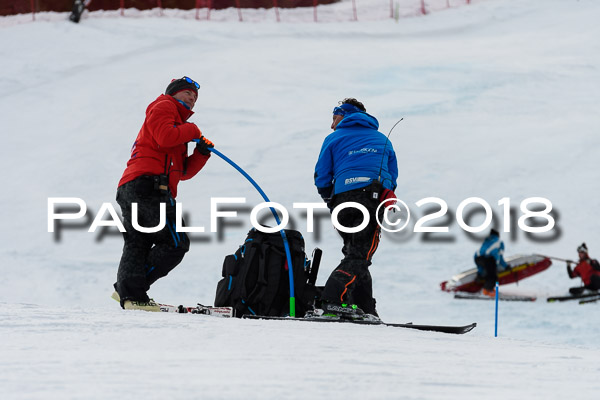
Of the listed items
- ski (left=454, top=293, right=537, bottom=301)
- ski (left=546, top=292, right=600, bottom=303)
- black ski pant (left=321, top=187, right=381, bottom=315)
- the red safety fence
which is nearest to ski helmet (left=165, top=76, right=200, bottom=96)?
black ski pant (left=321, top=187, right=381, bottom=315)

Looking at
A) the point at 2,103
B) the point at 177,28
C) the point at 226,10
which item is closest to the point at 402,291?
the point at 2,103

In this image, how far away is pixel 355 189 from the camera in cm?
487

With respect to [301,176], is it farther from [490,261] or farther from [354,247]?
[354,247]

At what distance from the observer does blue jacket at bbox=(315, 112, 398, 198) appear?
4898 millimetres

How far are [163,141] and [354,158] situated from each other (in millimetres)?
1227

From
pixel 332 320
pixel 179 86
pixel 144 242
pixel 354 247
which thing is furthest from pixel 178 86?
pixel 332 320

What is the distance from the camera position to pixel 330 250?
1215 cm

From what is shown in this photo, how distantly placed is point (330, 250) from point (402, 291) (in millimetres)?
1954

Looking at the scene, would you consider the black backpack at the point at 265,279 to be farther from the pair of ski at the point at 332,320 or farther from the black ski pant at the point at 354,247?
the black ski pant at the point at 354,247

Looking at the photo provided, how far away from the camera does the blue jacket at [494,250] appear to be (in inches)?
457

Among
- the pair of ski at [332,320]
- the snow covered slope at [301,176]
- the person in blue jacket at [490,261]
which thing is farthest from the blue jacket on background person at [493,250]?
the pair of ski at [332,320]

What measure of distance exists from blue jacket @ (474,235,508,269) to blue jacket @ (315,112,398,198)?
6964 mm

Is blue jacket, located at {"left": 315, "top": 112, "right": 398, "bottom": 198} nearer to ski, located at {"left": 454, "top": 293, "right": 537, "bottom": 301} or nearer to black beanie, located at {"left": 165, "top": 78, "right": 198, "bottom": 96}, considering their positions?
black beanie, located at {"left": 165, "top": 78, "right": 198, "bottom": 96}

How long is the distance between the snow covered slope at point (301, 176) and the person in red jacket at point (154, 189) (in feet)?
1.34
